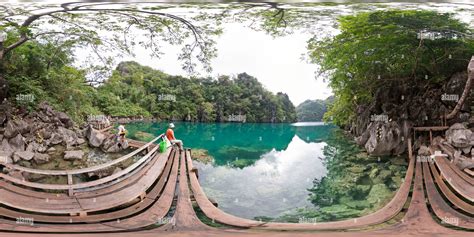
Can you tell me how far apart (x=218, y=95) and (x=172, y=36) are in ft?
1.73

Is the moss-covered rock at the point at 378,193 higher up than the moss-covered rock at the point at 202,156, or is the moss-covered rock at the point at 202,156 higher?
the moss-covered rock at the point at 202,156

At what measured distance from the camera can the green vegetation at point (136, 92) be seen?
2.76m

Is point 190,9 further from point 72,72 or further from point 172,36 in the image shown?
point 72,72

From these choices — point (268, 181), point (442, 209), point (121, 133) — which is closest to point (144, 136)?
point (121, 133)

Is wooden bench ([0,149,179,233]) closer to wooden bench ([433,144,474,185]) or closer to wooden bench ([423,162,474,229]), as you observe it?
wooden bench ([423,162,474,229])

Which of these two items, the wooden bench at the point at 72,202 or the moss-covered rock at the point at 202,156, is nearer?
the wooden bench at the point at 72,202

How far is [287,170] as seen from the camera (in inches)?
112

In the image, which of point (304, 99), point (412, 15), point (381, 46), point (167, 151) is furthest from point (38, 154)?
point (412, 15)

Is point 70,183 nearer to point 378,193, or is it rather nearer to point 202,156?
point 202,156

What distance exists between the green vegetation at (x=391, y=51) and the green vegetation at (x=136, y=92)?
442 millimetres

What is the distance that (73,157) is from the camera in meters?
2.75

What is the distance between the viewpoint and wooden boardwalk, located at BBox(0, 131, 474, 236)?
2.70 m

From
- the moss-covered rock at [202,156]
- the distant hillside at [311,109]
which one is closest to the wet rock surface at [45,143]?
the moss-covered rock at [202,156]

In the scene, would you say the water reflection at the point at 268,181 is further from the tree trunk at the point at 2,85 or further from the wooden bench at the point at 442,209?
the tree trunk at the point at 2,85
